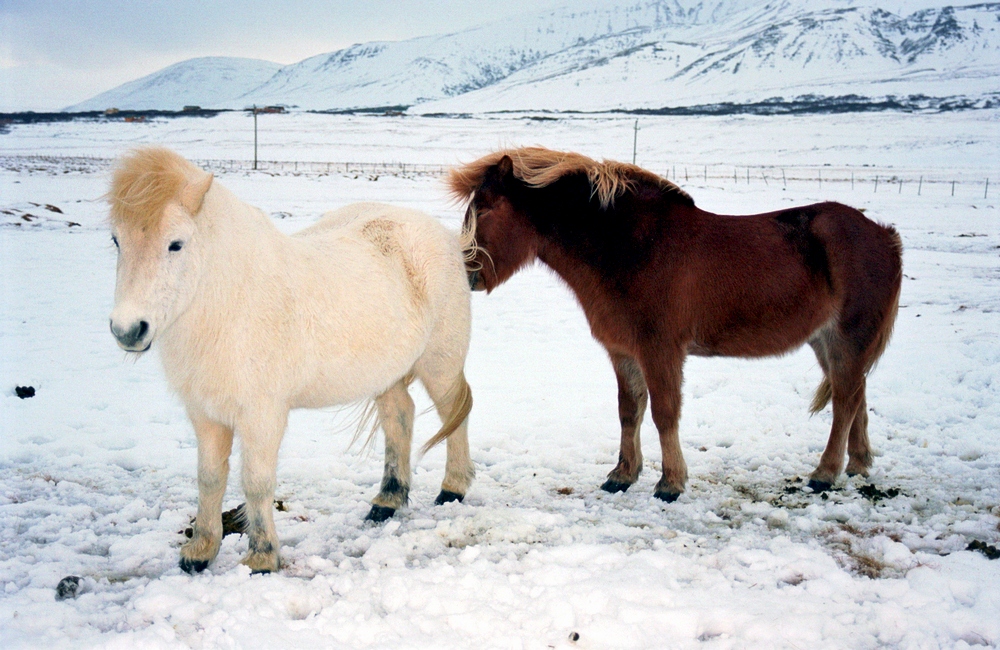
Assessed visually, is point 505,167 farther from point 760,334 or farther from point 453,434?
point 760,334

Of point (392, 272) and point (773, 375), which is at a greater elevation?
point (392, 272)

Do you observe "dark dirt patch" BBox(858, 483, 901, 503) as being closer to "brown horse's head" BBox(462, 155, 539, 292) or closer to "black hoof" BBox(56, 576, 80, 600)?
"brown horse's head" BBox(462, 155, 539, 292)

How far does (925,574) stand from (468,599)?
2.14 m

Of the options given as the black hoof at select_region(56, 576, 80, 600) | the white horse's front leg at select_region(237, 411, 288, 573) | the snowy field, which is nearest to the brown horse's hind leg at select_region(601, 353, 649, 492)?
the snowy field

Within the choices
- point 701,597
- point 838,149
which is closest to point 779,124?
point 838,149

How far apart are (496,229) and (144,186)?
224 cm

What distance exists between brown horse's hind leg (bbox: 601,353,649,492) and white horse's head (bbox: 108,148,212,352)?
2.91 meters

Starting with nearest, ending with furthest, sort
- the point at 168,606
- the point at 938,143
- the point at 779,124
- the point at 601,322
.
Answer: the point at 168,606, the point at 601,322, the point at 938,143, the point at 779,124

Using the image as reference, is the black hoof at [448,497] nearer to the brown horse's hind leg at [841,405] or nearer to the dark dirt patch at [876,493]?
the brown horse's hind leg at [841,405]

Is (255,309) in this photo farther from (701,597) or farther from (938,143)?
(938,143)

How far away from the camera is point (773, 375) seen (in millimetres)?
7270

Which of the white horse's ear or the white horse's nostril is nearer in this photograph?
the white horse's nostril

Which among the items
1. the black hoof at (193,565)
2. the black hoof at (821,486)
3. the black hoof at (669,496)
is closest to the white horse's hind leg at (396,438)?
the black hoof at (193,565)

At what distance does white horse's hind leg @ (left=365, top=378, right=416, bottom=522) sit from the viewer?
171 inches
